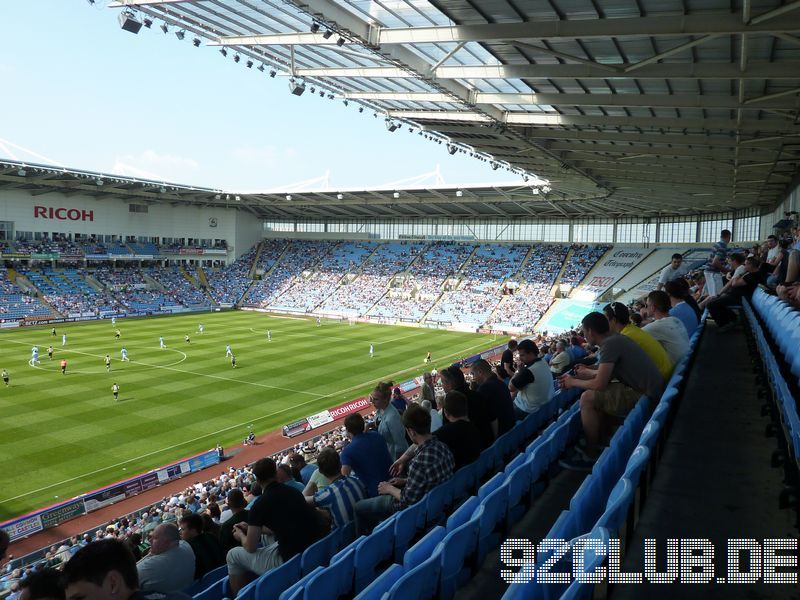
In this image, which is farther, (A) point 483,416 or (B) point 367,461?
(A) point 483,416

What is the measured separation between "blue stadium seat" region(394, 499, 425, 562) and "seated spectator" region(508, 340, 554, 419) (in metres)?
2.83

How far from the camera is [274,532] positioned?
4836 millimetres

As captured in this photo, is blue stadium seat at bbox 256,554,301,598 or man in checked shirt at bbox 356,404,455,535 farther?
man in checked shirt at bbox 356,404,455,535

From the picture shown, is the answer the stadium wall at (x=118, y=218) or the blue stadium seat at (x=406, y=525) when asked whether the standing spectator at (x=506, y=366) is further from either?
the stadium wall at (x=118, y=218)

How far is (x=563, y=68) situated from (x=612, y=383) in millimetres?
10748

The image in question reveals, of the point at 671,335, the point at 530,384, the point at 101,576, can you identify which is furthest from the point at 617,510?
the point at 530,384

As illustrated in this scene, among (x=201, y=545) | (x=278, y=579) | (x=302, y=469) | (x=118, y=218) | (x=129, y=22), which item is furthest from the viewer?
(x=118, y=218)

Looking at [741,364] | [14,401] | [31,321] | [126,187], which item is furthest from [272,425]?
[126,187]

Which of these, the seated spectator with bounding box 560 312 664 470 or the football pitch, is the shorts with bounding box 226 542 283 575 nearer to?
the seated spectator with bounding box 560 312 664 470

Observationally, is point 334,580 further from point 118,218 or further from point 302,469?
point 118,218

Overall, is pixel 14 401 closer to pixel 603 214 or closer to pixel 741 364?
pixel 741 364

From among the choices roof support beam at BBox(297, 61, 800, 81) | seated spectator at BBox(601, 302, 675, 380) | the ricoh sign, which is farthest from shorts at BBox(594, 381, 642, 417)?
the ricoh sign

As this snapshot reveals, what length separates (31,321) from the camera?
159ft

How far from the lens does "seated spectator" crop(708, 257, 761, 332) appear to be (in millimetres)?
11742
